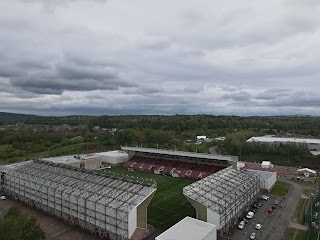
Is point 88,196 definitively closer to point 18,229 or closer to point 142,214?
point 142,214

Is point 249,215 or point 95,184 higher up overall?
point 95,184

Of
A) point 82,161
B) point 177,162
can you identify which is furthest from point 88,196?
point 177,162

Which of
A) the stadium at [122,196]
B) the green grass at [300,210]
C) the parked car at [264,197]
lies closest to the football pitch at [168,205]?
the stadium at [122,196]

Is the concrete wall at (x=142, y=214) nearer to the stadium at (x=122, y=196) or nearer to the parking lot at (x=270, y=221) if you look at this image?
the stadium at (x=122, y=196)

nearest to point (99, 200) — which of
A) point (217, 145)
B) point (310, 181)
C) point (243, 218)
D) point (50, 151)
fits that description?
point (243, 218)

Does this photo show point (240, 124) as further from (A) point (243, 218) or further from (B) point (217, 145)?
(A) point (243, 218)

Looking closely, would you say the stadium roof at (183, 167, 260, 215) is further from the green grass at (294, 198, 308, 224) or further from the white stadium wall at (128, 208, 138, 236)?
the white stadium wall at (128, 208, 138, 236)

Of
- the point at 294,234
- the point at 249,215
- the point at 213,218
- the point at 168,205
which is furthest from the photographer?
the point at 168,205
